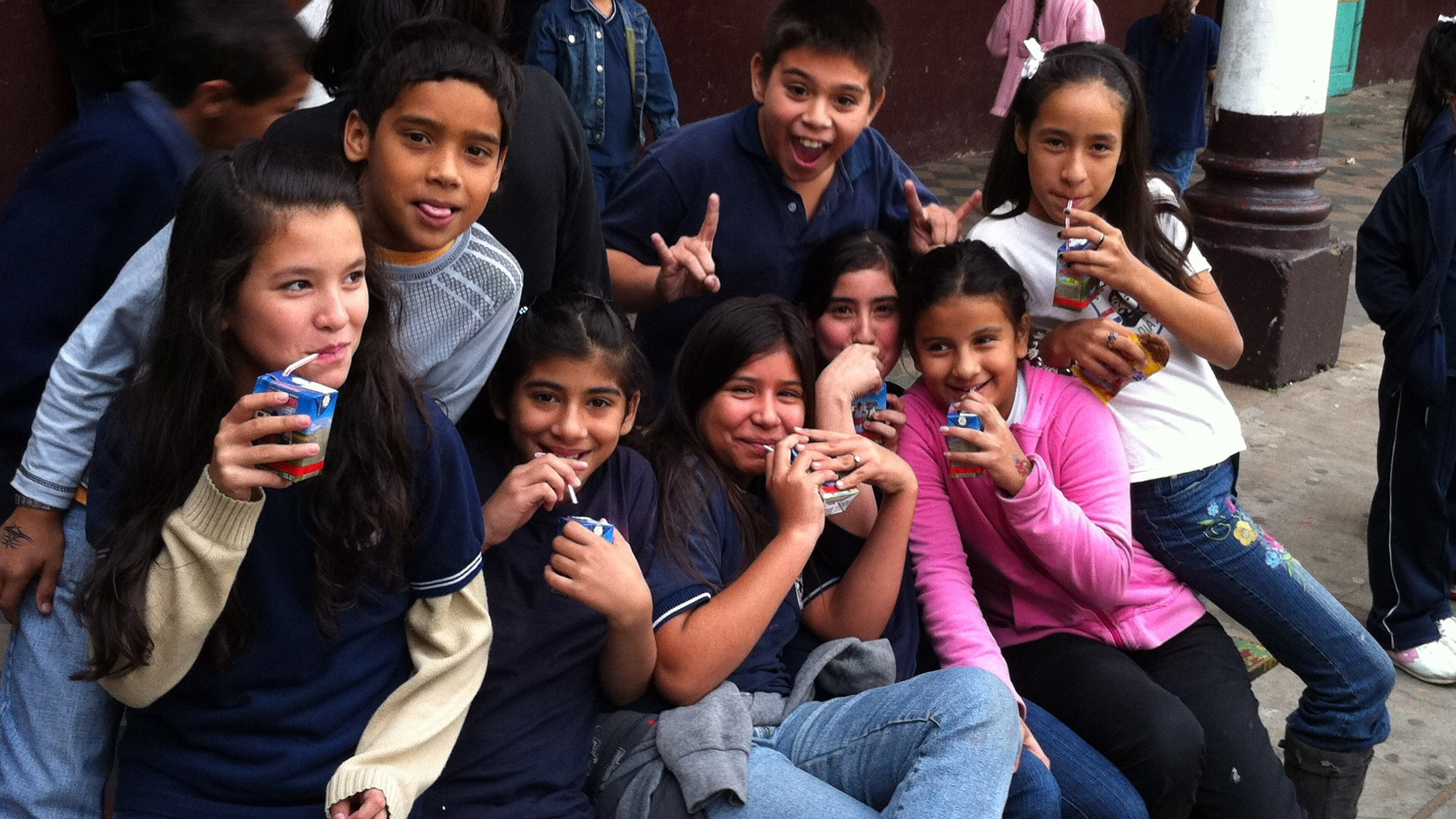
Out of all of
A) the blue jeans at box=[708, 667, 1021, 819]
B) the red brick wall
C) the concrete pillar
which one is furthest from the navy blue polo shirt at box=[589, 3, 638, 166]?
the blue jeans at box=[708, 667, 1021, 819]

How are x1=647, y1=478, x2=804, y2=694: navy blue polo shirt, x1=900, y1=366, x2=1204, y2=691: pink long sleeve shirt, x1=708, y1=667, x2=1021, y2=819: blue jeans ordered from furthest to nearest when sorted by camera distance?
1. x1=900, y1=366, x2=1204, y2=691: pink long sleeve shirt
2. x1=647, y1=478, x2=804, y2=694: navy blue polo shirt
3. x1=708, y1=667, x2=1021, y2=819: blue jeans

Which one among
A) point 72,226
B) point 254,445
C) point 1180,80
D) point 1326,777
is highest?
point 72,226

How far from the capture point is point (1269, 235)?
19.2ft

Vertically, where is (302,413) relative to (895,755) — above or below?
above

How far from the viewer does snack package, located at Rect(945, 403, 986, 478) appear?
259cm

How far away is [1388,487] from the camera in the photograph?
4020 mm

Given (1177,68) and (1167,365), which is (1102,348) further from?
(1177,68)

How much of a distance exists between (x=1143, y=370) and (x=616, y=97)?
286 cm

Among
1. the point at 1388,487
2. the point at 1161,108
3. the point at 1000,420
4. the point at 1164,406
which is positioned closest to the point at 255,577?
the point at 1000,420

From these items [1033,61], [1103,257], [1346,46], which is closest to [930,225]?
[1033,61]

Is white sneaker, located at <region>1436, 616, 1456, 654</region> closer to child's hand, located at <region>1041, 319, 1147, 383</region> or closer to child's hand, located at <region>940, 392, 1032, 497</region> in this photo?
child's hand, located at <region>1041, 319, 1147, 383</region>

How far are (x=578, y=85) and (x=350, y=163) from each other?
9.22 feet

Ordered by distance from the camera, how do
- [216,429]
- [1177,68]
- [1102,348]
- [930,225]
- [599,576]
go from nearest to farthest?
[216,429] < [599,576] < [1102,348] < [930,225] < [1177,68]

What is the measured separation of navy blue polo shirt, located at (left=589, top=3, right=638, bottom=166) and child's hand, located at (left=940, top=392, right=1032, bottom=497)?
9.47 feet
